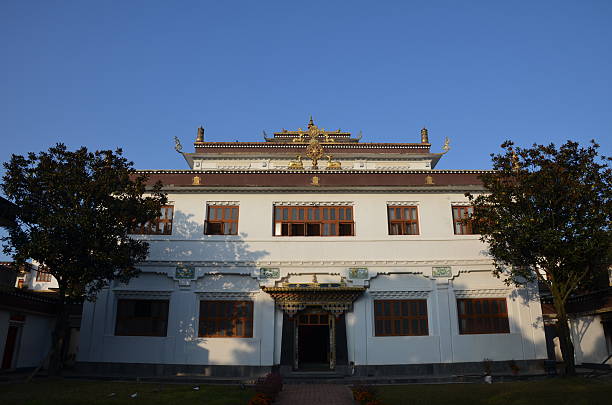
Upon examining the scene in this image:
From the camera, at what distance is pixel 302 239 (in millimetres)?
20078

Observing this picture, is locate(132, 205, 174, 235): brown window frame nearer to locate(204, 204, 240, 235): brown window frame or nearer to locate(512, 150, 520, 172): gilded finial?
locate(204, 204, 240, 235): brown window frame

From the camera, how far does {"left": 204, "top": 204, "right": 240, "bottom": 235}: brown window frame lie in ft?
66.8

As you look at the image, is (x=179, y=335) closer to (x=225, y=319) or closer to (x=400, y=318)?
(x=225, y=319)

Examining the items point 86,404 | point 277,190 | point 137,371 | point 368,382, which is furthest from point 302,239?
point 86,404

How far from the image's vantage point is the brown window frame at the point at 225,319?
19.1 metres

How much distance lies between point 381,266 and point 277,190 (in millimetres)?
5642

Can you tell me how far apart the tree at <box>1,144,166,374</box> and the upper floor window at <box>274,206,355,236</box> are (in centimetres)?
580

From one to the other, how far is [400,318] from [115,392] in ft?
36.7

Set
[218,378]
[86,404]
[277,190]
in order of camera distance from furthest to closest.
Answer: [277,190]
[218,378]
[86,404]

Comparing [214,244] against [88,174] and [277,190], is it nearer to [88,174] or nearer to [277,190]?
[277,190]

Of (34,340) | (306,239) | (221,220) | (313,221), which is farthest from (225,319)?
(34,340)

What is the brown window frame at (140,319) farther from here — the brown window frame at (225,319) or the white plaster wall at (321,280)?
the brown window frame at (225,319)

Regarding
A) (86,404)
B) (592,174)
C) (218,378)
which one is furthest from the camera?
(218,378)

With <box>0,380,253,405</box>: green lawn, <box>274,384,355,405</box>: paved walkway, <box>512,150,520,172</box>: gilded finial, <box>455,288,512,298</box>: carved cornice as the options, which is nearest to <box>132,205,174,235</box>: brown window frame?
<box>0,380,253,405</box>: green lawn
